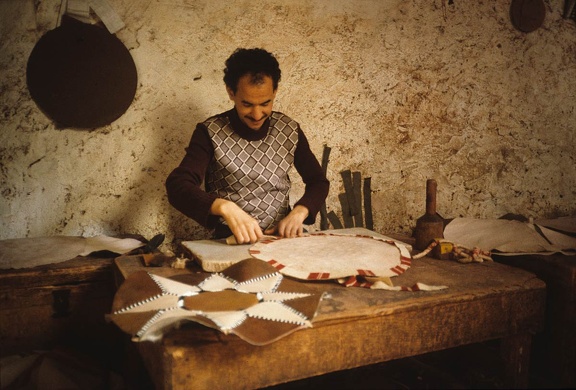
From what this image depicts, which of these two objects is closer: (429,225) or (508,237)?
(429,225)

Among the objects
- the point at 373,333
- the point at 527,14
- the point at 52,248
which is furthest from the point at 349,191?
the point at 527,14

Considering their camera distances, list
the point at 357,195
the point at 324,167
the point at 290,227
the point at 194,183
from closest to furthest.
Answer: the point at 290,227 → the point at 194,183 → the point at 324,167 → the point at 357,195

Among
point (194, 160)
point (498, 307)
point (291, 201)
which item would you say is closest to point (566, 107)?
point (291, 201)

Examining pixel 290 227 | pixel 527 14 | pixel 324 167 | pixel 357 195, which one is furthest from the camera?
pixel 527 14

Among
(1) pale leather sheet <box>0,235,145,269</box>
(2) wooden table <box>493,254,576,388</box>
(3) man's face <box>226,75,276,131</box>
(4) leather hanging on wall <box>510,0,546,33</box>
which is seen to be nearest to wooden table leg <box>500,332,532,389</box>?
(2) wooden table <box>493,254,576,388</box>

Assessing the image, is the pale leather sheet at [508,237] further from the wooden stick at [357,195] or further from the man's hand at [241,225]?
the man's hand at [241,225]

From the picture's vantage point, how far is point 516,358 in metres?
1.64

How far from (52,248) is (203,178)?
0.85 metres

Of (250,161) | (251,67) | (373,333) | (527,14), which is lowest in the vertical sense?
(373,333)

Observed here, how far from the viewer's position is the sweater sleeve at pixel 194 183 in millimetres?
1908

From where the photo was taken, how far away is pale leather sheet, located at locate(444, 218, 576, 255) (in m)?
2.00

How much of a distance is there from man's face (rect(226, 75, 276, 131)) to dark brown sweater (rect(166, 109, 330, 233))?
137 millimetres

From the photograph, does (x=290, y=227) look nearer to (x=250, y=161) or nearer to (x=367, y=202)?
(x=250, y=161)

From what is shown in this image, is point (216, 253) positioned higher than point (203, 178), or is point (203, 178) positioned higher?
point (203, 178)
